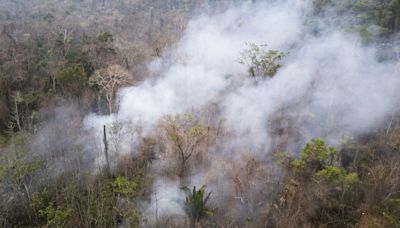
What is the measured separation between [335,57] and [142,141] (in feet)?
54.5

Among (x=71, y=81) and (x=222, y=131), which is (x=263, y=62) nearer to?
(x=222, y=131)

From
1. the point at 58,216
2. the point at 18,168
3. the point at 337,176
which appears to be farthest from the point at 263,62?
the point at 18,168

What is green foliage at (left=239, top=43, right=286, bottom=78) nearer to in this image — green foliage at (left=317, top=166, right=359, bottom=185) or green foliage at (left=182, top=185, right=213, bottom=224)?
green foliage at (left=317, top=166, right=359, bottom=185)

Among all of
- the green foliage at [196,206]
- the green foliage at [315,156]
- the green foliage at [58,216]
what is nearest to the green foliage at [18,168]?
the green foliage at [58,216]

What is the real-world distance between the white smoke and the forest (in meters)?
0.10

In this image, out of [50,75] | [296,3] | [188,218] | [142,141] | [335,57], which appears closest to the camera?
[188,218]

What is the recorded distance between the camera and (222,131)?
2362 centimetres

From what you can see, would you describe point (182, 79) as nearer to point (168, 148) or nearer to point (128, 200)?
point (168, 148)

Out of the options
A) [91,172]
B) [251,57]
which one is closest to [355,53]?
[251,57]

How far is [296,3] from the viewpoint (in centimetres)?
3591

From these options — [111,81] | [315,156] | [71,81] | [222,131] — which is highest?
[111,81]

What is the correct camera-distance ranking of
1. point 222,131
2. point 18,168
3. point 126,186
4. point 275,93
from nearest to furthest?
point 18,168 < point 126,186 < point 222,131 < point 275,93

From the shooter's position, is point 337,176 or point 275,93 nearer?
point 337,176

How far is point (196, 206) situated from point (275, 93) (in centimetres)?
1102
